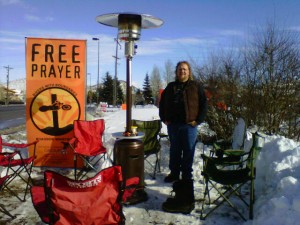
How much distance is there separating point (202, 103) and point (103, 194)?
2.38 metres

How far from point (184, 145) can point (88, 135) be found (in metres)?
1.93

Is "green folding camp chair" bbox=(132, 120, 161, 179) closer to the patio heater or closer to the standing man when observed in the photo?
the standing man

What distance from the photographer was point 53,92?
5.76 m

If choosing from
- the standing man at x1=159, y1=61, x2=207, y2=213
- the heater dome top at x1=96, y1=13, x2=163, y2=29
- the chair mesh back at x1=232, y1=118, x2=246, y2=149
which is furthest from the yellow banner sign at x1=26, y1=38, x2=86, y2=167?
the chair mesh back at x1=232, y1=118, x2=246, y2=149

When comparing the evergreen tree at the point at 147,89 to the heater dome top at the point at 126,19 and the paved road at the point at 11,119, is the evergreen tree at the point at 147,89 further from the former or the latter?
the heater dome top at the point at 126,19

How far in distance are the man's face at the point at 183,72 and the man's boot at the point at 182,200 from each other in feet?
4.57

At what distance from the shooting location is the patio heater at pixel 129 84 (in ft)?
14.0

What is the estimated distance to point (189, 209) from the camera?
390 centimetres

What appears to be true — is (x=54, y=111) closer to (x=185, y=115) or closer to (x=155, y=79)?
(x=185, y=115)

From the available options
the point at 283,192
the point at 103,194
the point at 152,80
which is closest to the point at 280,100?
the point at 283,192

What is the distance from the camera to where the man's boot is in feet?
12.8

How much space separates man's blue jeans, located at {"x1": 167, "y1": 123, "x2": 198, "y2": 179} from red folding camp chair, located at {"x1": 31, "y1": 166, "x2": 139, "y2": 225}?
6.49 ft

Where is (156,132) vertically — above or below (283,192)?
above

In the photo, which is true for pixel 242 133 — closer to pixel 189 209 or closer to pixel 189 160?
pixel 189 160
